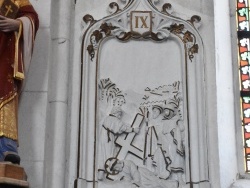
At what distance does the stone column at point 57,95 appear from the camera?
4.77 metres

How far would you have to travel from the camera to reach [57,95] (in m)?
4.98

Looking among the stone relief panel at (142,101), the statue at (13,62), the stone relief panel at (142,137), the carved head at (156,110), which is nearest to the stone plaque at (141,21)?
the stone relief panel at (142,101)

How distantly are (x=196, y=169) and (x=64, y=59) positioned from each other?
3.64ft

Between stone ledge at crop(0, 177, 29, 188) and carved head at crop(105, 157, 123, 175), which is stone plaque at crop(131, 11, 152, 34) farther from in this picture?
stone ledge at crop(0, 177, 29, 188)

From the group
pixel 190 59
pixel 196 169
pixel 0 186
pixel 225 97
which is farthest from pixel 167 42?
pixel 0 186

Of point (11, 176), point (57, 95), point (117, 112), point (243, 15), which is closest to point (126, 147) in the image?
point (117, 112)

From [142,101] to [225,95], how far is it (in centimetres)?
58

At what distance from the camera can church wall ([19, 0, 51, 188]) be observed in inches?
185

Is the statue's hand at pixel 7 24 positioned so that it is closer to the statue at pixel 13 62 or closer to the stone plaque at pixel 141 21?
the statue at pixel 13 62

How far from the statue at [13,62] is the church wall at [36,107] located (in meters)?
0.16

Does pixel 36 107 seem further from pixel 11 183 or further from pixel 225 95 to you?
pixel 225 95

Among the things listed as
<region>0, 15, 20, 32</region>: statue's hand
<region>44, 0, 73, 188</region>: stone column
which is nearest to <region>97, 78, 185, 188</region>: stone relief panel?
<region>44, 0, 73, 188</region>: stone column

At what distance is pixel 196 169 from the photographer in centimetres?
484

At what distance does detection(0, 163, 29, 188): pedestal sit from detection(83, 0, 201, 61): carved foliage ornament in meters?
1.17
